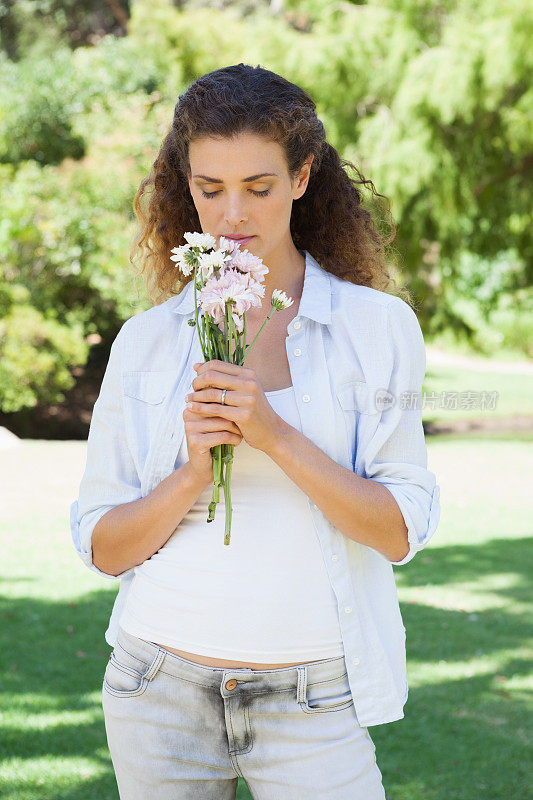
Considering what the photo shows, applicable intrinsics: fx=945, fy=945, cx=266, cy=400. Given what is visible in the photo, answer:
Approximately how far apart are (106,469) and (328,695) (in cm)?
59

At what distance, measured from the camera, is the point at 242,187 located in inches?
68.8

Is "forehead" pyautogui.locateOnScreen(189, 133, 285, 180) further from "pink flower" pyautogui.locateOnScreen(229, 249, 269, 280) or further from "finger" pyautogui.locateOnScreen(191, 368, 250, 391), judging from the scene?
"finger" pyautogui.locateOnScreen(191, 368, 250, 391)

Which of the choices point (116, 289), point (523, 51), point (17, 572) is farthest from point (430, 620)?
point (116, 289)

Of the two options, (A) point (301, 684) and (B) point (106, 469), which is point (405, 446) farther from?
(B) point (106, 469)

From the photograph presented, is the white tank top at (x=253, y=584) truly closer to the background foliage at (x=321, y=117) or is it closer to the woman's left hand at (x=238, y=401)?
the woman's left hand at (x=238, y=401)

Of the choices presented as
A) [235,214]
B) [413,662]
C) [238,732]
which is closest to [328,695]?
[238,732]

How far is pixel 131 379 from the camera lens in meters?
1.85

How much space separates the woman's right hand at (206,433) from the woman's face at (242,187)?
1.23ft

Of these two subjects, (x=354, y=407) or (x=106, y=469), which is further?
(x=106, y=469)

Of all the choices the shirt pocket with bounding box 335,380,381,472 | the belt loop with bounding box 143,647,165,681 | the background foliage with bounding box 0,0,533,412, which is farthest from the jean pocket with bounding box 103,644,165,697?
the background foliage with bounding box 0,0,533,412

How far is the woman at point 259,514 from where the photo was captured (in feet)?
5.32

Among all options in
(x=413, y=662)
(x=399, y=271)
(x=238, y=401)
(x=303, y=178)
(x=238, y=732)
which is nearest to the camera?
(x=238, y=401)

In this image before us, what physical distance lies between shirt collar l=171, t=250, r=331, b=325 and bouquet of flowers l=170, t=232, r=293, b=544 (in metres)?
0.16

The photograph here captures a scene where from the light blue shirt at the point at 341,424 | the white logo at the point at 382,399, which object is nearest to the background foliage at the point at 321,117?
the light blue shirt at the point at 341,424
